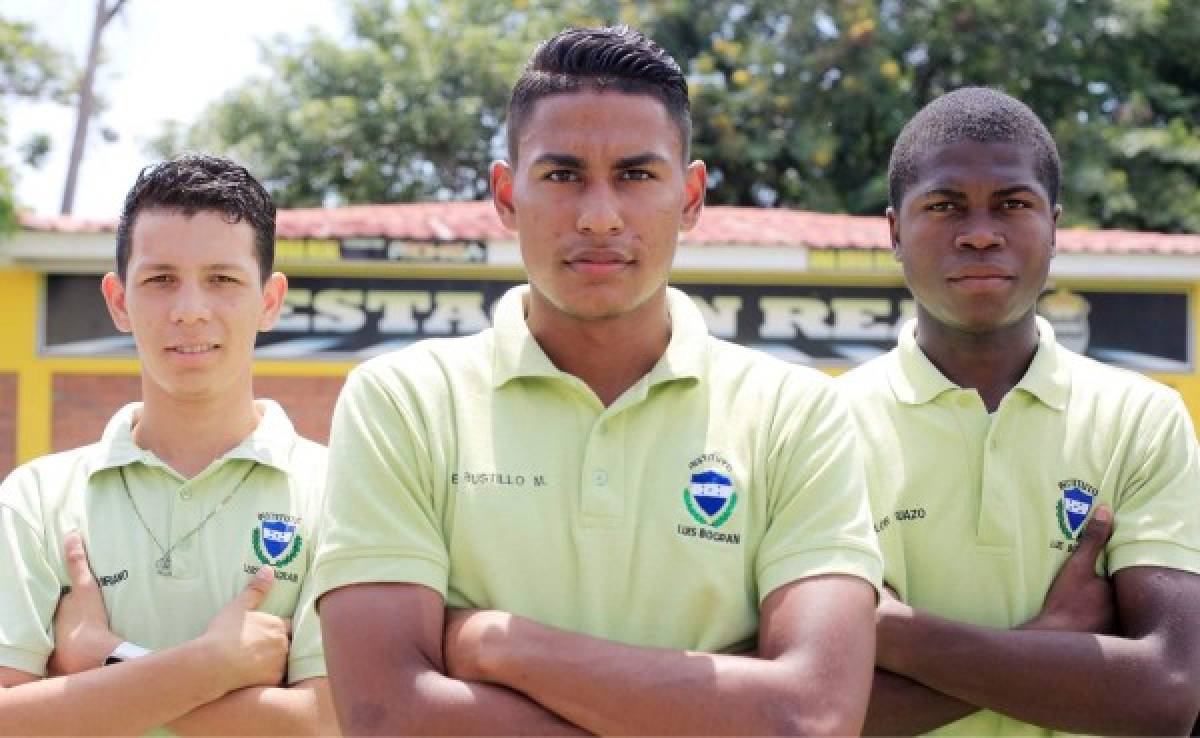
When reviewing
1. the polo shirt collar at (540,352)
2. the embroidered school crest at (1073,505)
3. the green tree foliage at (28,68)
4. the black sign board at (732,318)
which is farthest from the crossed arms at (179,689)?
the green tree foliage at (28,68)

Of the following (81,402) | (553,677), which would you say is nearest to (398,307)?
(81,402)

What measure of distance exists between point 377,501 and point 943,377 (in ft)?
3.86

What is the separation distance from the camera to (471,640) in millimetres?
2156

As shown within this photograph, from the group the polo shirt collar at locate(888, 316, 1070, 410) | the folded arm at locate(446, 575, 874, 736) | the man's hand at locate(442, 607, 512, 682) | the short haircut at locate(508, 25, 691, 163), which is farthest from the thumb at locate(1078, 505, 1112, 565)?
the man's hand at locate(442, 607, 512, 682)

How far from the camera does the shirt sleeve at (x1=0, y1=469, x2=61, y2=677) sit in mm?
2600

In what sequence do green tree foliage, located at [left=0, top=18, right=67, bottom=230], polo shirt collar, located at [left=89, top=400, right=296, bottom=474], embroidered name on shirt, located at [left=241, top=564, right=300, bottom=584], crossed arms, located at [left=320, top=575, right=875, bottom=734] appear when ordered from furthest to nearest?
1. green tree foliage, located at [left=0, top=18, right=67, bottom=230]
2. polo shirt collar, located at [left=89, top=400, right=296, bottom=474]
3. embroidered name on shirt, located at [left=241, top=564, right=300, bottom=584]
4. crossed arms, located at [left=320, top=575, right=875, bottom=734]

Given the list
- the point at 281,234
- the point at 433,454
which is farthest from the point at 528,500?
the point at 281,234

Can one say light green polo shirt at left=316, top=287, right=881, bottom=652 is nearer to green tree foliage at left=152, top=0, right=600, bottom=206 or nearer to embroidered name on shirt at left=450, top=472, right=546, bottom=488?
embroidered name on shirt at left=450, top=472, right=546, bottom=488

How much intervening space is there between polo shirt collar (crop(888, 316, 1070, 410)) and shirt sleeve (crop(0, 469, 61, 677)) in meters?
1.69

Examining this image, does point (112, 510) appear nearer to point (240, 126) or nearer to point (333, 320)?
point (333, 320)

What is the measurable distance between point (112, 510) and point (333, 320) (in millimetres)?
7591

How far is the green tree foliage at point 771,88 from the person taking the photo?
1861 cm

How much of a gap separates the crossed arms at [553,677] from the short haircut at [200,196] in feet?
3.47

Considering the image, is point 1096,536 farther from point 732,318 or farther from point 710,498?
point 732,318
